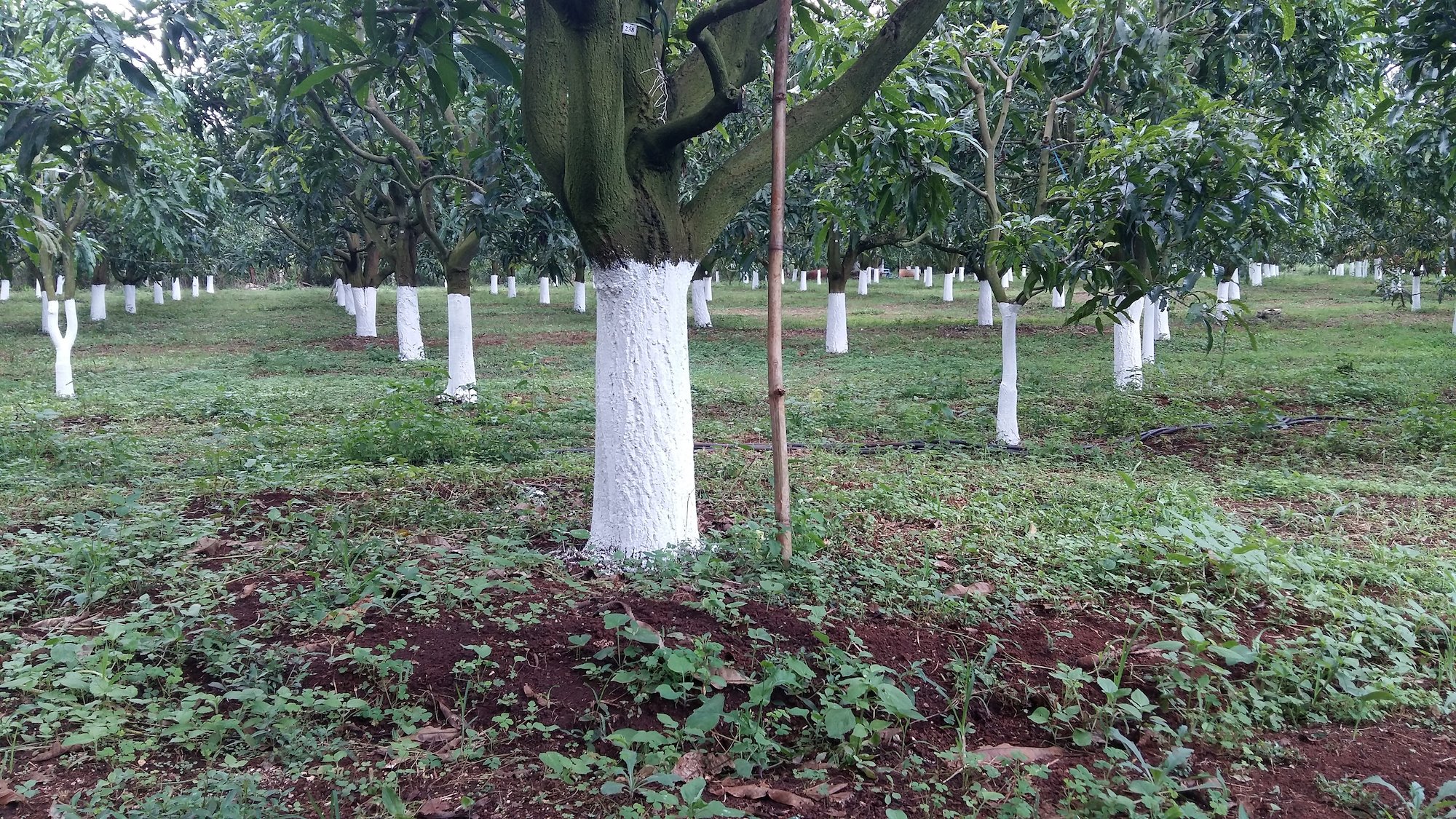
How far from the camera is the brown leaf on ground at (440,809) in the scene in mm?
2543

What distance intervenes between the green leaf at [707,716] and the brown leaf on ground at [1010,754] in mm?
759

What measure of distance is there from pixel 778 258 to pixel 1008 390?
4.93 metres

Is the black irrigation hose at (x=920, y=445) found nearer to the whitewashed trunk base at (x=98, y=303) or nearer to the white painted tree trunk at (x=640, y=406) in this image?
the white painted tree trunk at (x=640, y=406)

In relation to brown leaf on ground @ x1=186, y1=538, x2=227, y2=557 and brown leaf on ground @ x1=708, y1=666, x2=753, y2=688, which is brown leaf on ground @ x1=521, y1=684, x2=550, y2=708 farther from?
brown leaf on ground @ x1=186, y1=538, x2=227, y2=557

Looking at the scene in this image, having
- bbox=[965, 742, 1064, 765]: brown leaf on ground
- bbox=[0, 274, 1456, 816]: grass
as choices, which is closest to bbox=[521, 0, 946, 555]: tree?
bbox=[0, 274, 1456, 816]: grass

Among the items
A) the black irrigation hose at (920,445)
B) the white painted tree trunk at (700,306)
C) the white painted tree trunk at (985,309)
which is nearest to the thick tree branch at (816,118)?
the black irrigation hose at (920,445)

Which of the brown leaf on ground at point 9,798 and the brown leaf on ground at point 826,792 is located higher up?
the brown leaf on ground at point 9,798

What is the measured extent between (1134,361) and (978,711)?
10.3 meters

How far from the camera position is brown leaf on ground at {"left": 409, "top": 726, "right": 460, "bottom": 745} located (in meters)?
2.91

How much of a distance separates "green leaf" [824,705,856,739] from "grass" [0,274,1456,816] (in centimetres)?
1

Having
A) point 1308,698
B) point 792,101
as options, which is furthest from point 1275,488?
point 792,101

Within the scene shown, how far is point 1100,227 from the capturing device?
668cm

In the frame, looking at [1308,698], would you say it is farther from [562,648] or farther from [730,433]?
[730,433]

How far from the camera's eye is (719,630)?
3.60 metres
